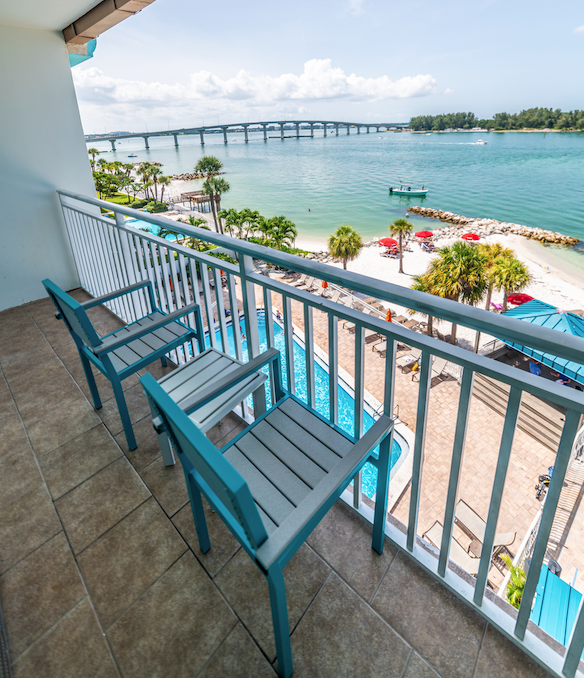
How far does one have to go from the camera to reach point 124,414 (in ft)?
6.51

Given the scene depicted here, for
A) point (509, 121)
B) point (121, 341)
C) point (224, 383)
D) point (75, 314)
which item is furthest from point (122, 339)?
point (509, 121)

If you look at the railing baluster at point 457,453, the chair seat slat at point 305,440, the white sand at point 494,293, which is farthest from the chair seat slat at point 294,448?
the white sand at point 494,293

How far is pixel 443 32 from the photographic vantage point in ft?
291

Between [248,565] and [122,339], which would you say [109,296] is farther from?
[248,565]

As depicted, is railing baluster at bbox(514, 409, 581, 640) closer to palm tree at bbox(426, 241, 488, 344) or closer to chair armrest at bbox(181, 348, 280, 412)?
chair armrest at bbox(181, 348, 280, 412)

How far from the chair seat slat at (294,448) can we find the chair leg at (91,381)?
140cm

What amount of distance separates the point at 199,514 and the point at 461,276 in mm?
21864

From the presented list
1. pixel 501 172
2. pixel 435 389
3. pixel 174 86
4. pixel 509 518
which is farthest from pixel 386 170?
pixel 509 518

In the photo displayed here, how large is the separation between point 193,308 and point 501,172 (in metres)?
79.7

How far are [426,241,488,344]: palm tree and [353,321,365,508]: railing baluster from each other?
66.7ft

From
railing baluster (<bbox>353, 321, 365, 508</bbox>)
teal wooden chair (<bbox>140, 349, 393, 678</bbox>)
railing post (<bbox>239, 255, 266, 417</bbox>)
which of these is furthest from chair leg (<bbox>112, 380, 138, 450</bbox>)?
railing baluster (<bbox>353, 321, 365, 508</bbox>)

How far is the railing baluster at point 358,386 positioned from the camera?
1.34m

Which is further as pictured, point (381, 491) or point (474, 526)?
point (474, 526)

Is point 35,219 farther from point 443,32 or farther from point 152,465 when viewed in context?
point 443,32
